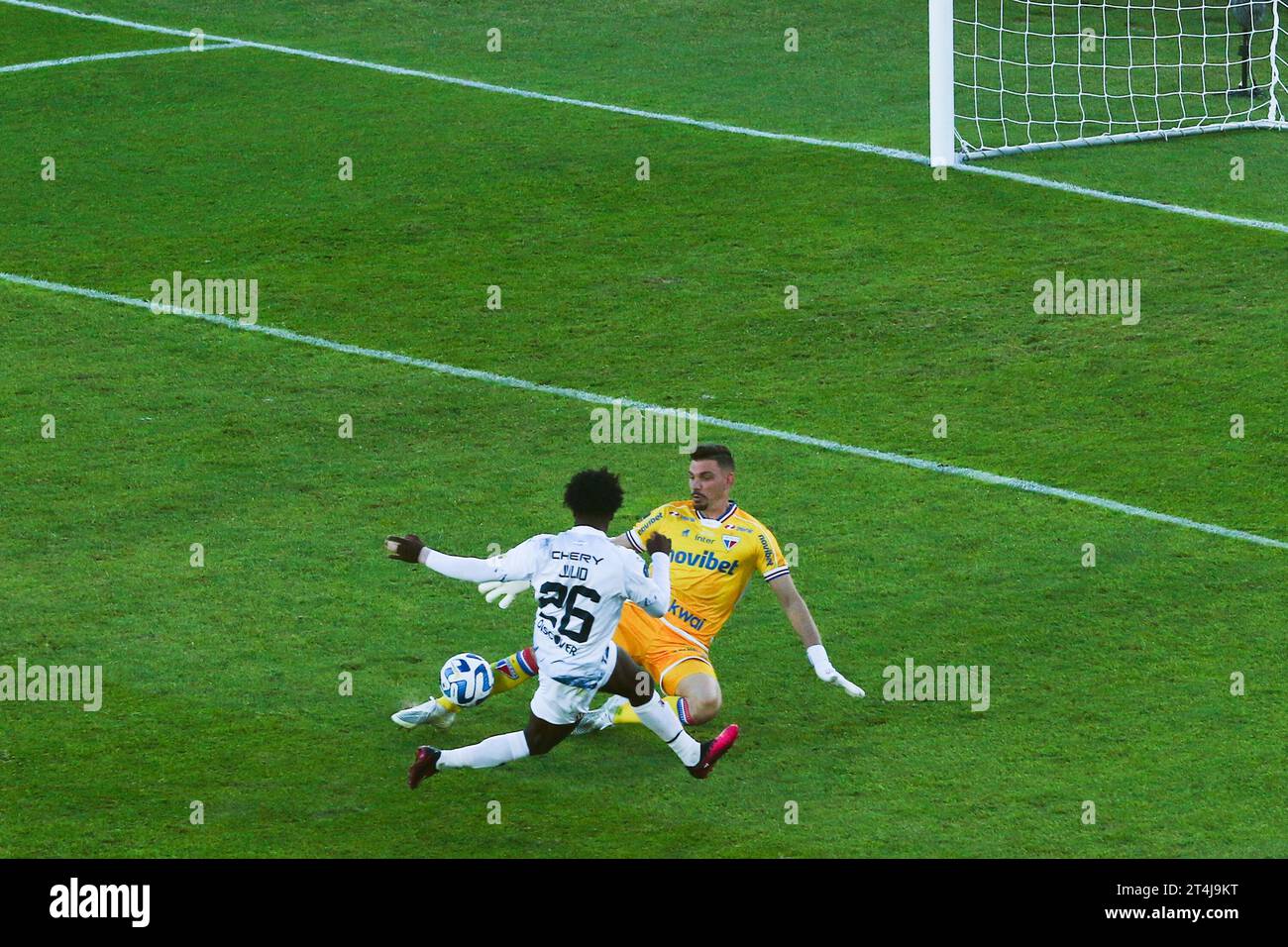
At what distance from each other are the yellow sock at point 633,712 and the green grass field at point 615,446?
0.08 meters

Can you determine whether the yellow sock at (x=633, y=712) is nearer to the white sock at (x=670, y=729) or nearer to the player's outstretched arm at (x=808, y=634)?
the white sock at (x=670, y=729)

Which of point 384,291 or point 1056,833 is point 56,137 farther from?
point 1056,833

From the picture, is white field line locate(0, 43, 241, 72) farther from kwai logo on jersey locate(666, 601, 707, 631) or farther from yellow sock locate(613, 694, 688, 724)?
yellow sock locate(613, 694, 688, 724)

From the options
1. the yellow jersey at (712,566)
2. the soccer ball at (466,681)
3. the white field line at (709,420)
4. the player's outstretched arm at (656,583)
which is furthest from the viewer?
the white field line at (709,420)

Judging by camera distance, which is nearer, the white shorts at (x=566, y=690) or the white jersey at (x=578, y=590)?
the white jersey at (x=578, y=590)

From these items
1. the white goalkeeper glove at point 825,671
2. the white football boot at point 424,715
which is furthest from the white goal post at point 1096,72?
the white football boot at point 424,715

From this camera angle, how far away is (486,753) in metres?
9.23

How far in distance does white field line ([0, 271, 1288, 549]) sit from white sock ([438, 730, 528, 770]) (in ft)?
17.2

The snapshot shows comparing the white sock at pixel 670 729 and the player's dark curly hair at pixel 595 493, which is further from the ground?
the player's dark curly hair at pixel 595 493

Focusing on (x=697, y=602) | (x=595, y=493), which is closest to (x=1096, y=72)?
(x=697, y=602)

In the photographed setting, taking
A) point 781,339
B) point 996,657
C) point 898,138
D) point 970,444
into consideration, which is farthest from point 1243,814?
point 898,138

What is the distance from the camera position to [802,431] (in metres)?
14.4

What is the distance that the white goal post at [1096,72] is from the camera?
2155 centimetres

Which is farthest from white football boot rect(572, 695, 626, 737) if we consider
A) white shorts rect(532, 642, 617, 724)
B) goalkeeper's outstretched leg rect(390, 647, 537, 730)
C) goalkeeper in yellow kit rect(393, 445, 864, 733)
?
white shorts rect(532, 642, 617, 724)
